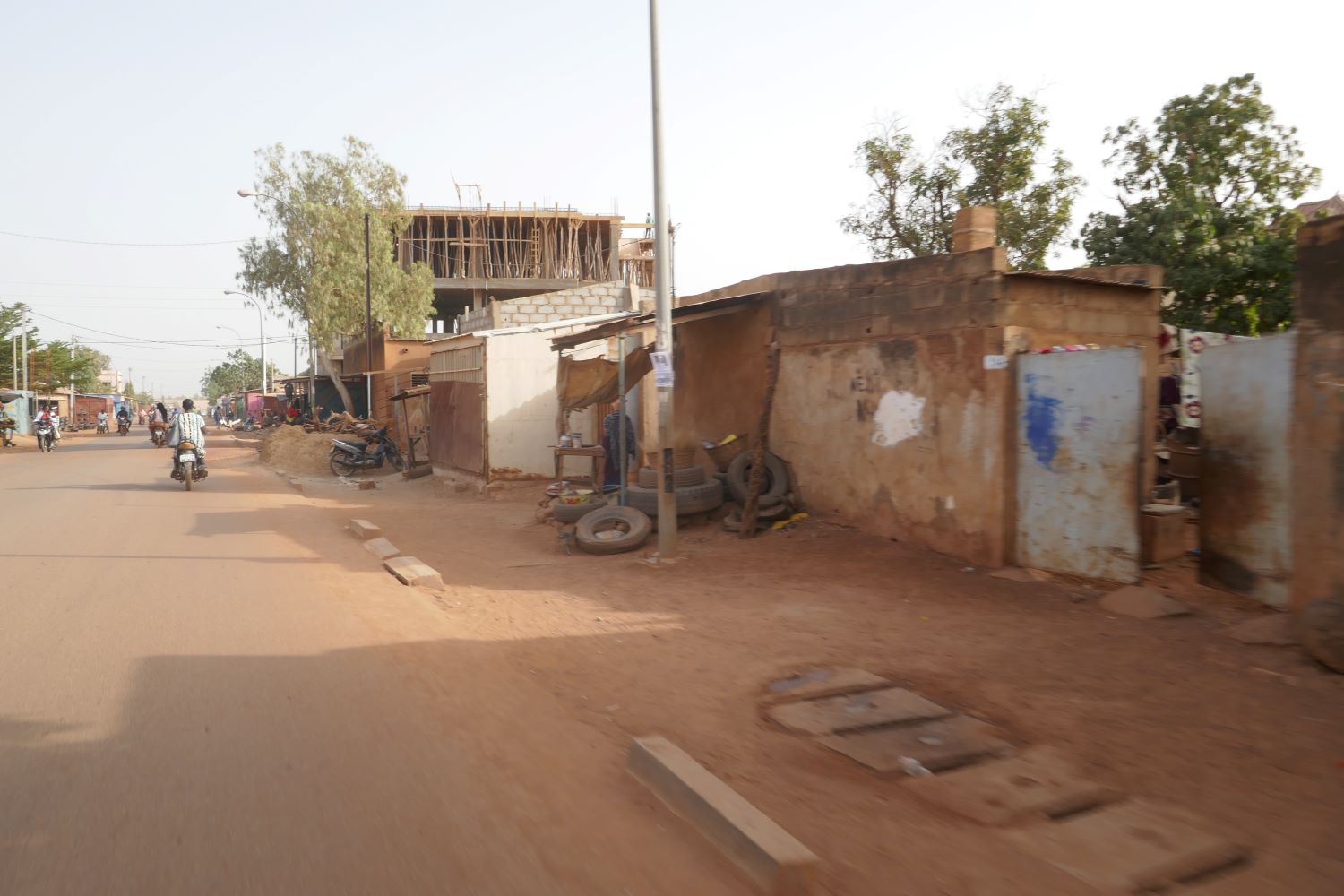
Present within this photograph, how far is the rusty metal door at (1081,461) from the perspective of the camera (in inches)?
318

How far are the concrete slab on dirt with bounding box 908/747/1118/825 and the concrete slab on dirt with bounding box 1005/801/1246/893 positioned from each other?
0.33ft

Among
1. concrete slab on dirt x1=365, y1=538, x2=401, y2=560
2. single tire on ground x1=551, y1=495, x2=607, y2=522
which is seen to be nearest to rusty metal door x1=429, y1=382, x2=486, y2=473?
single tire on ground x1=551, y1=495, x2=607, y2=522

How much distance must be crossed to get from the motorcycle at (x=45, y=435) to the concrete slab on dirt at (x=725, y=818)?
37278 mm

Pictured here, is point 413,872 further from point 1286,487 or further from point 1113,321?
point 1113,321

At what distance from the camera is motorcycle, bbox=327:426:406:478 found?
2489 centimetres

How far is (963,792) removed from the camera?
4.34 meters

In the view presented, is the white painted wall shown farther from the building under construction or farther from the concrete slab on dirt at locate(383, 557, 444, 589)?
the building under construction

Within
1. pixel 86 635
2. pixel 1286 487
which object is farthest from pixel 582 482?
pixel 1286 487

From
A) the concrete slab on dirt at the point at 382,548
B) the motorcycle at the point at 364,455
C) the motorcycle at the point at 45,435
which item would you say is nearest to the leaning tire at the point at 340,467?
the motorcycle at the point at 364,455

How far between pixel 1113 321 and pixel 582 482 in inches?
364

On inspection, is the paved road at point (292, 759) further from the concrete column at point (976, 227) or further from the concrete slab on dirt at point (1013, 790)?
the concrete column at point (976, 227)

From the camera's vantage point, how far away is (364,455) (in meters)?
25.1

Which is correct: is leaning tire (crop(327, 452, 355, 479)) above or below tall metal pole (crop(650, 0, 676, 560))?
below

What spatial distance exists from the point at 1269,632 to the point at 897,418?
4.49 meters
